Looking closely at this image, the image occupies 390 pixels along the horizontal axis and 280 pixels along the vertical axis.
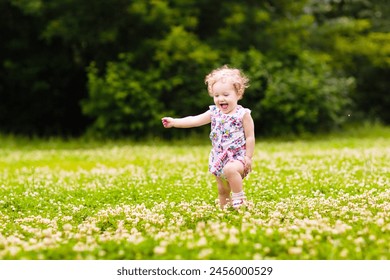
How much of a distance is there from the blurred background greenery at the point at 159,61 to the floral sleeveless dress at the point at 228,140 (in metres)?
19.3

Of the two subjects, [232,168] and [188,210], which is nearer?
[232,168]

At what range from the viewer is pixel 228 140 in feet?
28.3

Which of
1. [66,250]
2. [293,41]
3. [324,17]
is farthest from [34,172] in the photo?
[324,17]

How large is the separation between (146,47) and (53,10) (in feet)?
17.6

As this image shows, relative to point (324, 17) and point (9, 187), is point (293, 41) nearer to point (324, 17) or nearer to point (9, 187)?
point (324, 17)

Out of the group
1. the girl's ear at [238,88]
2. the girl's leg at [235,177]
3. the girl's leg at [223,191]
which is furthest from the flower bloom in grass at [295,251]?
the girl's ear at [238,88]

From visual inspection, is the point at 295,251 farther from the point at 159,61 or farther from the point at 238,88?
the point at 159,61

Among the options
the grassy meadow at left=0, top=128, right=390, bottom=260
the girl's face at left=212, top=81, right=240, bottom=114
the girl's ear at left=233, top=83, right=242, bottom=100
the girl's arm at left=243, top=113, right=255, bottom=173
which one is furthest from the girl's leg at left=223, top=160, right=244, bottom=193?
the girl's ear at left=233, top=83, right=242, bottom=100

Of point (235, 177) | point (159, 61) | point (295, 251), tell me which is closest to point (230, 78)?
point (235, 177)

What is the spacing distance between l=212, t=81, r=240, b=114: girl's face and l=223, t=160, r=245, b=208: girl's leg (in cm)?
84

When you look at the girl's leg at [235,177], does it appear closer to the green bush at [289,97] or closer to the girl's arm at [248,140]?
the girl's arm at [248,140]

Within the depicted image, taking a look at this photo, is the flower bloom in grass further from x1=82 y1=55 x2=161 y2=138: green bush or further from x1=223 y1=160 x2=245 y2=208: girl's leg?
x1=82 y1=55 x2=161 y2=138: green bush

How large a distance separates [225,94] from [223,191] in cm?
151

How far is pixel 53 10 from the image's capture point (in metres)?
30.4
